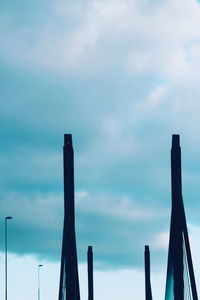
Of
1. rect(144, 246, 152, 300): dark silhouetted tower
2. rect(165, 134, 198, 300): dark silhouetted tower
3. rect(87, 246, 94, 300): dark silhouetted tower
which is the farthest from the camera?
rect(144, 246, 152, 300): dark silhouetted tower

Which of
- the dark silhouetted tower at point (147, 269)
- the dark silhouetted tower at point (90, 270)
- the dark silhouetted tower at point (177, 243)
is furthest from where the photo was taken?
the dark silhouetted tower at point (147, 269)

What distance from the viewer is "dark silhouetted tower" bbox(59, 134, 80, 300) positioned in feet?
243

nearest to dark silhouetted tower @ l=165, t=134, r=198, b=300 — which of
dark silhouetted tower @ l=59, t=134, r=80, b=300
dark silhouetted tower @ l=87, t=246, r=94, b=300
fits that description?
dark silhouetted tower @ l=59, t=134, r=80, b=300

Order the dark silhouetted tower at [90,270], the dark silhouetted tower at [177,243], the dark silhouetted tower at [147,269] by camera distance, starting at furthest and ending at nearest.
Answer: the dark silhouetted tower at [147,269] < the dark silhouetted tower at [90,270] < the dark silhouetted tower at [177,243]

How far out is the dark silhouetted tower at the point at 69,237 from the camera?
74.1 meters

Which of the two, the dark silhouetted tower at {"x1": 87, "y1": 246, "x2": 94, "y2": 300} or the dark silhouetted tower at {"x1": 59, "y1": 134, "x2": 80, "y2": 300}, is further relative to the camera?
the dark silhouetted tower at {"x1": 87, "y1": 246, "x2": 94, "y2": 300}

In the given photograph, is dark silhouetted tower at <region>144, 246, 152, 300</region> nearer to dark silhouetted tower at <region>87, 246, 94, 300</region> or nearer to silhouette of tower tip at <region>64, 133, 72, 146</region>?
dark silhouetted tower at <region>87, 246, 94, 300</region>

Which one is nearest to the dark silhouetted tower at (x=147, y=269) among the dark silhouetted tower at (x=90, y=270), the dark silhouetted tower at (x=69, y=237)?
the dark silhouetted tower at (x=90, y=270)

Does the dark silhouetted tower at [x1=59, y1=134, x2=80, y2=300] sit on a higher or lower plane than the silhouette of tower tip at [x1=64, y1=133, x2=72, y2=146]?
lower

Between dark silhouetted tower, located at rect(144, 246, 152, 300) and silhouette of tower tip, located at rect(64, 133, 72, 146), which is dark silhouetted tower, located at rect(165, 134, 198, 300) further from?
dark silhouetted tower, located at rect(144, 246, 152, 300)

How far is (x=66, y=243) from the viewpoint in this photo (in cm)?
7556

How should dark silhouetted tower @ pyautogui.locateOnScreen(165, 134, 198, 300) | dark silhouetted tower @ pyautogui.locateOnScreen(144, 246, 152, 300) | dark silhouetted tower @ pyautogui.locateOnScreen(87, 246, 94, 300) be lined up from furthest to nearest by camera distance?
dark silhouetted tower @ pyautogui.locateOnScreen(144, 246, 152, 300)
dark silhouetted tower @ pyautogui.locateOnScreen(87, 246, 94, 300)
dark silhouetted tower @ pyautogui.locateOnScreen(165, 134, 198, 300)

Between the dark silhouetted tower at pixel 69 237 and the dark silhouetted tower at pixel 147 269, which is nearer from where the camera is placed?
the dark silhouetted tower at pixel 69 237

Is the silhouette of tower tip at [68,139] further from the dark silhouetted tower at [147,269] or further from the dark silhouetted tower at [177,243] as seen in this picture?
the dark silhouetted tower at [147,269]
